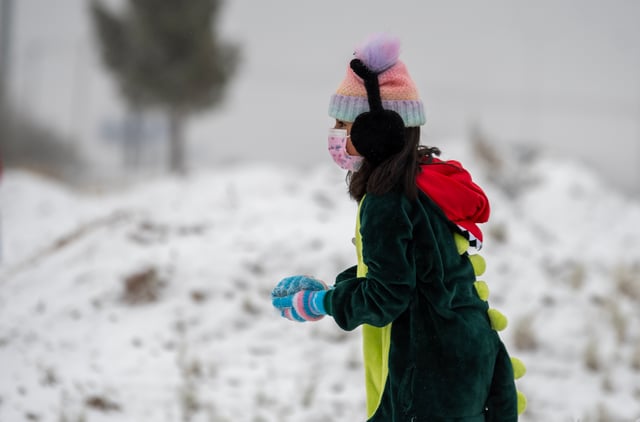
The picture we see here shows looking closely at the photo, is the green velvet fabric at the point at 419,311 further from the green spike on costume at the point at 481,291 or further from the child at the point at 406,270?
the green spike on costume at the point at 481,291

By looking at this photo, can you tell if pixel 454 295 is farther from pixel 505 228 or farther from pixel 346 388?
pixel 505 228

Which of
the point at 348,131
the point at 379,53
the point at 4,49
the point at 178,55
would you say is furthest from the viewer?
the point at 4,49

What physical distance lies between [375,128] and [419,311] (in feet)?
2.00

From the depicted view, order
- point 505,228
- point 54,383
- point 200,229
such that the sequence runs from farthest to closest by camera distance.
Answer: point 505,228
point 200,229
point 54,383

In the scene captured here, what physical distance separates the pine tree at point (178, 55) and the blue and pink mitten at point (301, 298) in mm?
13955

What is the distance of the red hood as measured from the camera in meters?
1.84

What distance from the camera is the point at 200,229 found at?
702 centimetres

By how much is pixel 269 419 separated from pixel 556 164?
32.5 feet

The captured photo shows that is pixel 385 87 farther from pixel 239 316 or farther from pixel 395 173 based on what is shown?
pixel 239 316

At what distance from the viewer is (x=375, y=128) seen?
1.76 m

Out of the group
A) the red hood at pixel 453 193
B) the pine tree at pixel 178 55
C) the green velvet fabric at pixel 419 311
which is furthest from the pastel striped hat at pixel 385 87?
the pine tree at pixel 178 55

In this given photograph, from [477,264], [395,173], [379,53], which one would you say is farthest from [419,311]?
[379,53]

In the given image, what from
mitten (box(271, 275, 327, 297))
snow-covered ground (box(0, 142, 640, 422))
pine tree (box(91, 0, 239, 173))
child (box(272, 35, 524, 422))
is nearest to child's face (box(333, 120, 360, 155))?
child (box(272, 35, 524, 422))

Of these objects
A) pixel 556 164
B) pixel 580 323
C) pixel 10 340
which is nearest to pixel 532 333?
pixel 580 323
